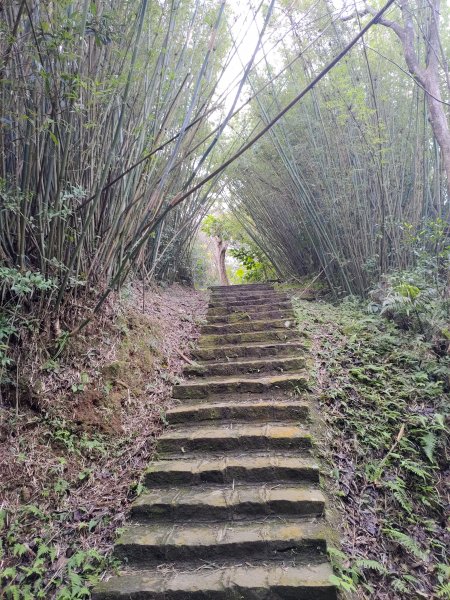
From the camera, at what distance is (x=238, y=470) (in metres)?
2.35

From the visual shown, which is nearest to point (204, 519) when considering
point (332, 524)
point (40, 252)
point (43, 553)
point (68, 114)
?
point (332, 524)

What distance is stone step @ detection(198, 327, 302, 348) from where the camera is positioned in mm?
3920

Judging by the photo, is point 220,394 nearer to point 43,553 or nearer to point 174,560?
point 174,560

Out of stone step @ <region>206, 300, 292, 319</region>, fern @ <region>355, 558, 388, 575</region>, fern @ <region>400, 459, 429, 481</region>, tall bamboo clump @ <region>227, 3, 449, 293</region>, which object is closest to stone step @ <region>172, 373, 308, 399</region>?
fern @ <region>400, 459, 429, 481</region>

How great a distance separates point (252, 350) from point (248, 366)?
31cm

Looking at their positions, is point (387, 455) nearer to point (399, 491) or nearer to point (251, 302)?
point (399, 491)

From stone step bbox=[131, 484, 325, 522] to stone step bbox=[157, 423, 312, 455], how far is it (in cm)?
30

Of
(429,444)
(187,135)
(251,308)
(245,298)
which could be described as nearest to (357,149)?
(187,135)

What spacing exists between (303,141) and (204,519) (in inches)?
186

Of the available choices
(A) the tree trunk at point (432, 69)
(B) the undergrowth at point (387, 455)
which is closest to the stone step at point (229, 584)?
(B) the undergrowth at point (387, 455)

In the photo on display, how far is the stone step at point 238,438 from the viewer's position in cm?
251

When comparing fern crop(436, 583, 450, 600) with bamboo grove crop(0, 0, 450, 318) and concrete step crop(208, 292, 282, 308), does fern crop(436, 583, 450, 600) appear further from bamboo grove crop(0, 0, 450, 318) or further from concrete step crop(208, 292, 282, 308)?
concrete step crop(208, 292, 282, 308)

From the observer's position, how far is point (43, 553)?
1.90 meters

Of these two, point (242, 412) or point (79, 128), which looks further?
point (242, 412)
